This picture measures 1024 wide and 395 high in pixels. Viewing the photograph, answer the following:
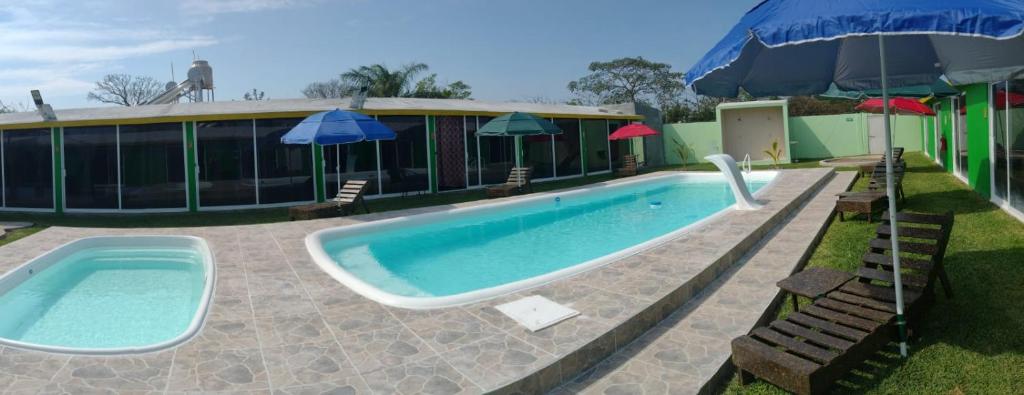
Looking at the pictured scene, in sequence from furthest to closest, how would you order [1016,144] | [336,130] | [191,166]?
[191,166], [336,130], [1016,144]

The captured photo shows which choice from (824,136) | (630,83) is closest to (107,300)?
(824,136)

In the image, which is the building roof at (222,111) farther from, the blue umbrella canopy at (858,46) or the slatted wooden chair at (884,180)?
the blue umbrella canopy at (858,46)

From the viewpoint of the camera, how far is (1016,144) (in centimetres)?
745

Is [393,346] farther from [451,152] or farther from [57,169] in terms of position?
[57,169]

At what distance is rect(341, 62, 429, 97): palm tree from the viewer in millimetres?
33469

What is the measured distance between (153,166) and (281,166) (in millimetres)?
2816

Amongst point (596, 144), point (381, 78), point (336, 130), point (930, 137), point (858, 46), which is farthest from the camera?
point (381, 78)

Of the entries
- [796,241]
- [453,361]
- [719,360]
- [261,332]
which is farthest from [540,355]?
[796,241]

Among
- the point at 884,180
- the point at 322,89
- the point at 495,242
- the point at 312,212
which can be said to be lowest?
the point at 495,242

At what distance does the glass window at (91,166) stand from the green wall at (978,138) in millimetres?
A: 16958

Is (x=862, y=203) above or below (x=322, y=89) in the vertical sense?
below

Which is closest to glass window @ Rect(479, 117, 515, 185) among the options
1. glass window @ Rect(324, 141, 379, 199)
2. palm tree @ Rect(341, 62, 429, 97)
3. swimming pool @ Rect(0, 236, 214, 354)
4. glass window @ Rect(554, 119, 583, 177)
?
glass window @ Rect(554, 119, 583, 177)

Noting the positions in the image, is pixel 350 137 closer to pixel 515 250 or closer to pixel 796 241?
pixel 515 250

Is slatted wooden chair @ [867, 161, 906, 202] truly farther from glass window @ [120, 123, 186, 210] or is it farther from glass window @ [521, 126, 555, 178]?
glass window @ [120, 123, 186, 210]
